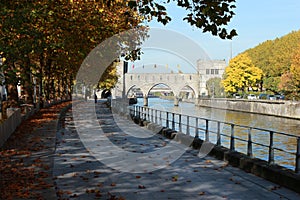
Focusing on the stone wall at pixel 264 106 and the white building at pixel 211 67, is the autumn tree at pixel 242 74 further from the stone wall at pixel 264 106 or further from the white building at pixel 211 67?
the white building at pixel 211 67

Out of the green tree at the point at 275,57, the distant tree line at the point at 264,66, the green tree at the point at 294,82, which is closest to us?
the green tree at the point at 294,82

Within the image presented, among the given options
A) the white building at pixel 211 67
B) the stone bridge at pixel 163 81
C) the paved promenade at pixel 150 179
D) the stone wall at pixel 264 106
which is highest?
the white building at pixel 211 67

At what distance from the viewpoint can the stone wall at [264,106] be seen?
53.5 meters

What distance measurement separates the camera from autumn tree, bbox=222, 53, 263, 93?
94.2m

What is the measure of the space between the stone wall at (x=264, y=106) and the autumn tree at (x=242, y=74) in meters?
9.74

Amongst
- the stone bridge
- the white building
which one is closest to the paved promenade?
the stone bridge

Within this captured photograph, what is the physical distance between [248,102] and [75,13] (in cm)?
5041

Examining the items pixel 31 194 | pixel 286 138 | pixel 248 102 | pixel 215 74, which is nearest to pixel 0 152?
pixel 31 194

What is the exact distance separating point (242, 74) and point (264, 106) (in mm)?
33826

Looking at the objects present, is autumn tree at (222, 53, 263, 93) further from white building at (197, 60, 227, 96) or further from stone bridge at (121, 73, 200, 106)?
white building at (197, 60, 227, 96)

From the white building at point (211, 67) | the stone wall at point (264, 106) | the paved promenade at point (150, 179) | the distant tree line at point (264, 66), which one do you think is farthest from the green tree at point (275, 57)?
the paved promenade at point (150, 179)

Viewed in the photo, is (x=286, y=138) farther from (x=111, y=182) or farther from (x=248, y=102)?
(x=248, y=102)

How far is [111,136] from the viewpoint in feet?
66.5

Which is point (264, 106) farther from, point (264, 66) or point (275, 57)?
point (264, 66)
